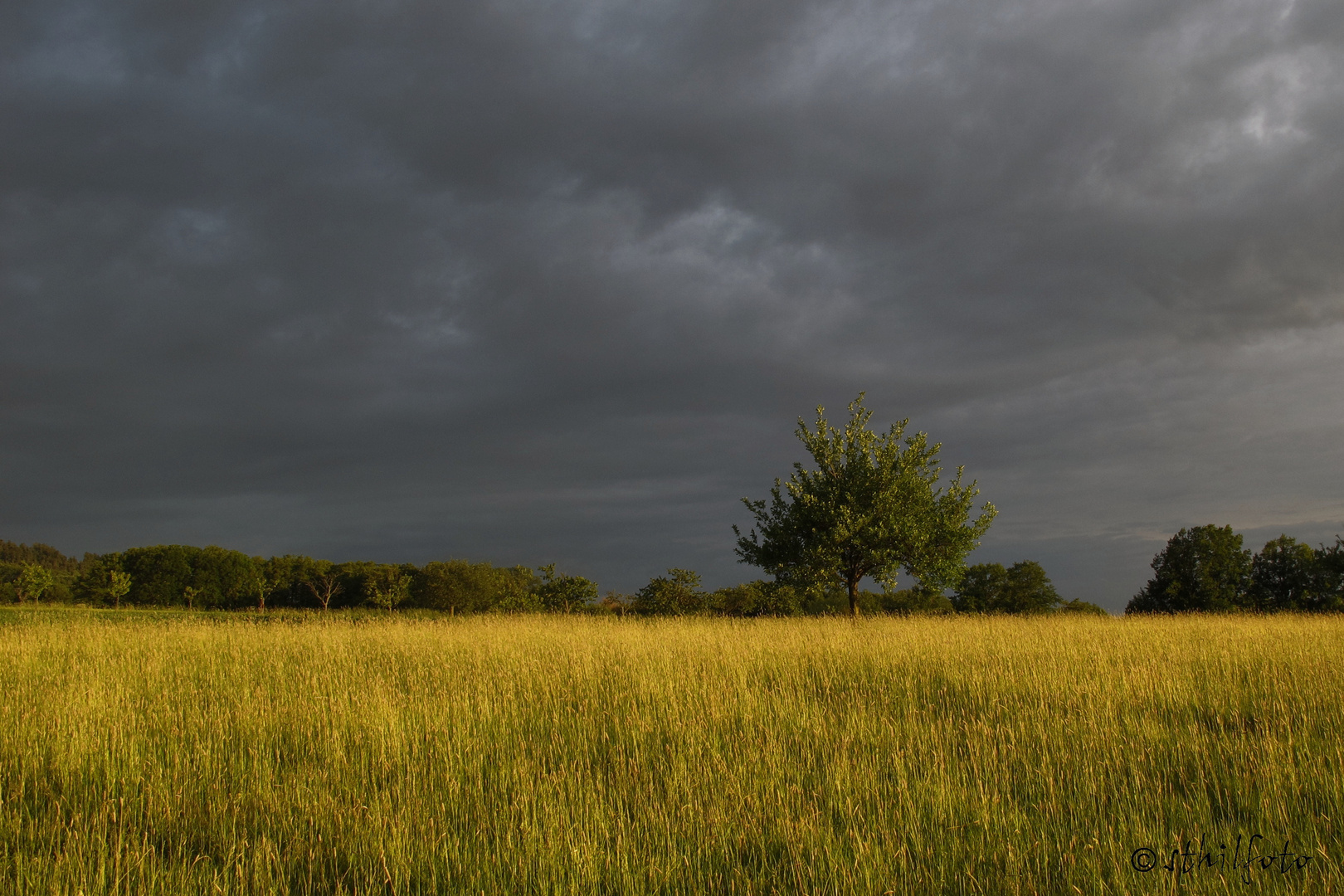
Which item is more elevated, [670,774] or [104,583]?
[670,774]

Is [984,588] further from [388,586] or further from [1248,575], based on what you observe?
[388,586]

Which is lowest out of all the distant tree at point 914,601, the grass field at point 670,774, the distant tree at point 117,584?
the distant tree at point 914,601

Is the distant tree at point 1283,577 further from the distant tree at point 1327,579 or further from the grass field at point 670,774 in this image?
the grass field at point 670,774

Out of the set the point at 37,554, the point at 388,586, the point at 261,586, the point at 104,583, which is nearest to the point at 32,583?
the point at 104,583

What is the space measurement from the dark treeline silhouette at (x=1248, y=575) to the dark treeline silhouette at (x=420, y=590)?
5.44 metres

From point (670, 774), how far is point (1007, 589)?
45330 mm

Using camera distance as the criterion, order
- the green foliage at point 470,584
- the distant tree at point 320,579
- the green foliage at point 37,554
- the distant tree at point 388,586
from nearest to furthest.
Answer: the green foliage at point 470,584
the distant tree at point 388,586
the distant tree at point 320,579
the green foliage at point 37,554

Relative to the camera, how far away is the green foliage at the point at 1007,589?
44938 mm

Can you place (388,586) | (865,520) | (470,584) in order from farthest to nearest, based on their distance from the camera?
(388,586) < (470,584) < (865,520)

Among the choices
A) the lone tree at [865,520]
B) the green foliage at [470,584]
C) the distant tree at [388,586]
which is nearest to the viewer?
the lone tree at [865,520]

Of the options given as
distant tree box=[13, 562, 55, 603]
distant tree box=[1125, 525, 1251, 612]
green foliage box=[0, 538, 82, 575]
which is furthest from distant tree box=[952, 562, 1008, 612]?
green foliage box=[0, 538, 82, 575]

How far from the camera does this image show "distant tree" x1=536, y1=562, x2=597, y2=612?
143 feet

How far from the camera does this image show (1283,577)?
130 feet

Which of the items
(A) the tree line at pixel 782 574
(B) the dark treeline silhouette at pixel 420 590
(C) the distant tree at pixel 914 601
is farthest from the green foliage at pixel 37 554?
(C) the distant tree at pixel 914 601
